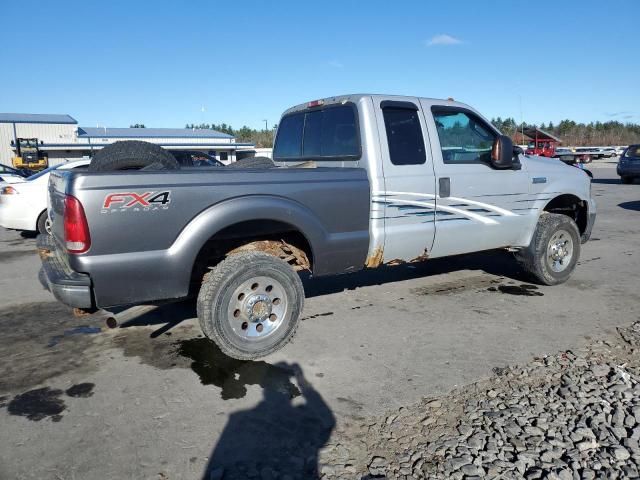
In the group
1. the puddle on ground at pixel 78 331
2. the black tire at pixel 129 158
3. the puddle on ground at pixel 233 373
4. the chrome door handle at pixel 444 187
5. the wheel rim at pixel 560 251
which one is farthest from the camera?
the wheel rim at pixel 560 251

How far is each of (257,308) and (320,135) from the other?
6.88ft

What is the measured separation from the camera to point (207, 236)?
11.7ft

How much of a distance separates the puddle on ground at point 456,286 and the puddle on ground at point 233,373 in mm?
2545

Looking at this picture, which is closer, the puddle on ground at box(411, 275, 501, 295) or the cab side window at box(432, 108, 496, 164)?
the cab side window at box(432, 108, 496, 164)

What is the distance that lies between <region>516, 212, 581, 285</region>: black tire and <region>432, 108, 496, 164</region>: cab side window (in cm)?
120

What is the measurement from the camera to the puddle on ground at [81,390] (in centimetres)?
332

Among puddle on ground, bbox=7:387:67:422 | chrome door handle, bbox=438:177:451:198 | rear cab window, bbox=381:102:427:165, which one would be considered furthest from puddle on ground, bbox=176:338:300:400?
chrome door handle, bbox=438:177:451:198

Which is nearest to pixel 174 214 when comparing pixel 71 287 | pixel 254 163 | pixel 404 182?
pixel 71 287

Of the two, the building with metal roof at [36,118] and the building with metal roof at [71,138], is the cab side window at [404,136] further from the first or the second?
the building with metal roof at [36,118]

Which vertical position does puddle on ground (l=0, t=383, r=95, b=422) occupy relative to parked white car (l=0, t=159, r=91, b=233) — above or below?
below

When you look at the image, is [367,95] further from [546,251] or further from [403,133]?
[546,251]

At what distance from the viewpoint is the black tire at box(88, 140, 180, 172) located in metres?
3.93

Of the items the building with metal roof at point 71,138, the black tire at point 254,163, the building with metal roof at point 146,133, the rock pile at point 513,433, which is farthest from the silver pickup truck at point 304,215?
the building with metal roof at point 146,133

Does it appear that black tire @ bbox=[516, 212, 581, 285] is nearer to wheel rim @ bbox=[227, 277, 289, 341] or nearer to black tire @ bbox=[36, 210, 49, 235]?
wheel rim @ bbox=[227, 277, 289, 341]
